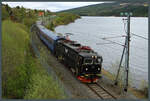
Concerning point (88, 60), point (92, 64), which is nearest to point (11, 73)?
point (88, 60)

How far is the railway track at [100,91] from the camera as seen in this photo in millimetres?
18969

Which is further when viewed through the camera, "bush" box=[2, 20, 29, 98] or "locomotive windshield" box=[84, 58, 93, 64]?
"locomotive windshield" box=[84, 58, 93, 64]

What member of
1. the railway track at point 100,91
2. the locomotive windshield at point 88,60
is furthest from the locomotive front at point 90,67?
the railway track at point 100,91

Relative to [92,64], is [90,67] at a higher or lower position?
lower

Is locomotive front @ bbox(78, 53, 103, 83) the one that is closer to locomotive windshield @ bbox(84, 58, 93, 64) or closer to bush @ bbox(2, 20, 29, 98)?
locomotive windshield @ bbox(84, 58, 93, 64)

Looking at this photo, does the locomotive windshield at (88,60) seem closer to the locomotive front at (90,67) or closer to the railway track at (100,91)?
the locomotive front at (90,67)

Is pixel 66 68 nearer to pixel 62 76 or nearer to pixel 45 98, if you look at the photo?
pixel 62 76

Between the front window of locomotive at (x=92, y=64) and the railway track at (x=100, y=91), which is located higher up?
the front window of locomotive at (x=92, y=64)

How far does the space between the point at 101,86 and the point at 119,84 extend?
2.70m

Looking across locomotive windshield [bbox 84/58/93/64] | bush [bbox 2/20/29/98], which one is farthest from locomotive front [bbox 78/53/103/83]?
bush [bbox 2/20/29/98]

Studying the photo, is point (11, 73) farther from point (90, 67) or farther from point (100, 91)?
point (100, 91)

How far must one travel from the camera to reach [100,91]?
2019cm

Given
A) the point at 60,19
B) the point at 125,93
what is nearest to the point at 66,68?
the point at 125,93

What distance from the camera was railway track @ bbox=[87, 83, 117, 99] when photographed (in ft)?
62.2
